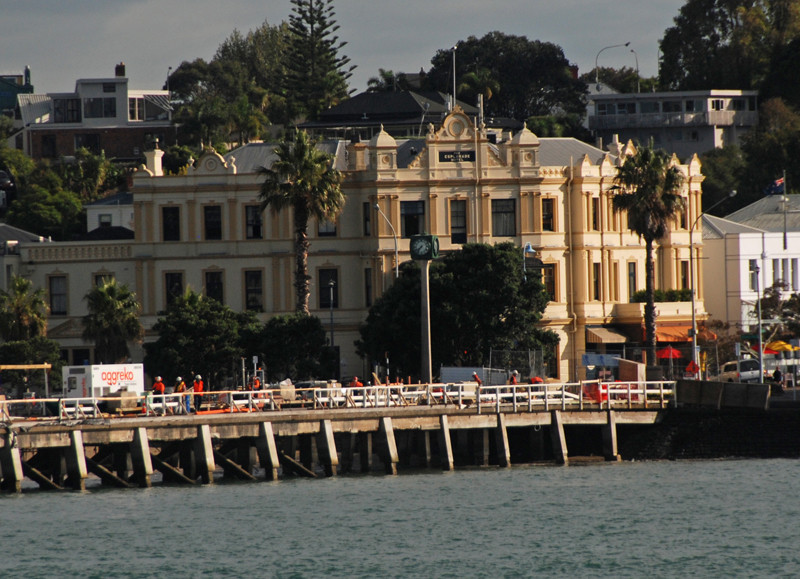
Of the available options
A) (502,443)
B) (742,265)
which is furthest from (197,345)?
(742,265)

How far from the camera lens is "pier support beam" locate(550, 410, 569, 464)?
61.2 m

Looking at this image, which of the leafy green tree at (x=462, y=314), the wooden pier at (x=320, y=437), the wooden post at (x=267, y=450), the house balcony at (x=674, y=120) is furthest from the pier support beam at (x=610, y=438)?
the house balcony at (x=674, y=120)

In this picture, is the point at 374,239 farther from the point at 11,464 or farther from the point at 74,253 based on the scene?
the point at 11,464

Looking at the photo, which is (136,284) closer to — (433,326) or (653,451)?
(433,326)

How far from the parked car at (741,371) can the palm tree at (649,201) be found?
3.85 m

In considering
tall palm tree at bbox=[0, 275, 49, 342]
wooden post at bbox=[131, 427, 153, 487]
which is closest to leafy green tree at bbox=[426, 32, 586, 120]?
tall palm tree at bbox=[0, 275, 49, 342]

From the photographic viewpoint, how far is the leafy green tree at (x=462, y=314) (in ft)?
259

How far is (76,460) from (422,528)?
1114cm

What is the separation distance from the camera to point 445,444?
195 ft

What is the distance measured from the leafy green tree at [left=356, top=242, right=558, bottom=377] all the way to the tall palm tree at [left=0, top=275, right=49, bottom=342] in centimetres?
1640

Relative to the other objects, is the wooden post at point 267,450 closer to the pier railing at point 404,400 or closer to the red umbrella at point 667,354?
the pier railing at point 404,400

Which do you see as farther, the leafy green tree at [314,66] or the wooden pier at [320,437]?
the leafy green tree at [314,66]

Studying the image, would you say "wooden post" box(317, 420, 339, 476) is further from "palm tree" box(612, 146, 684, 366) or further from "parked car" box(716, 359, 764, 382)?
"palm tree" box(612, 146, 684, 366)

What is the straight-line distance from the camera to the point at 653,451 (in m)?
63.5
